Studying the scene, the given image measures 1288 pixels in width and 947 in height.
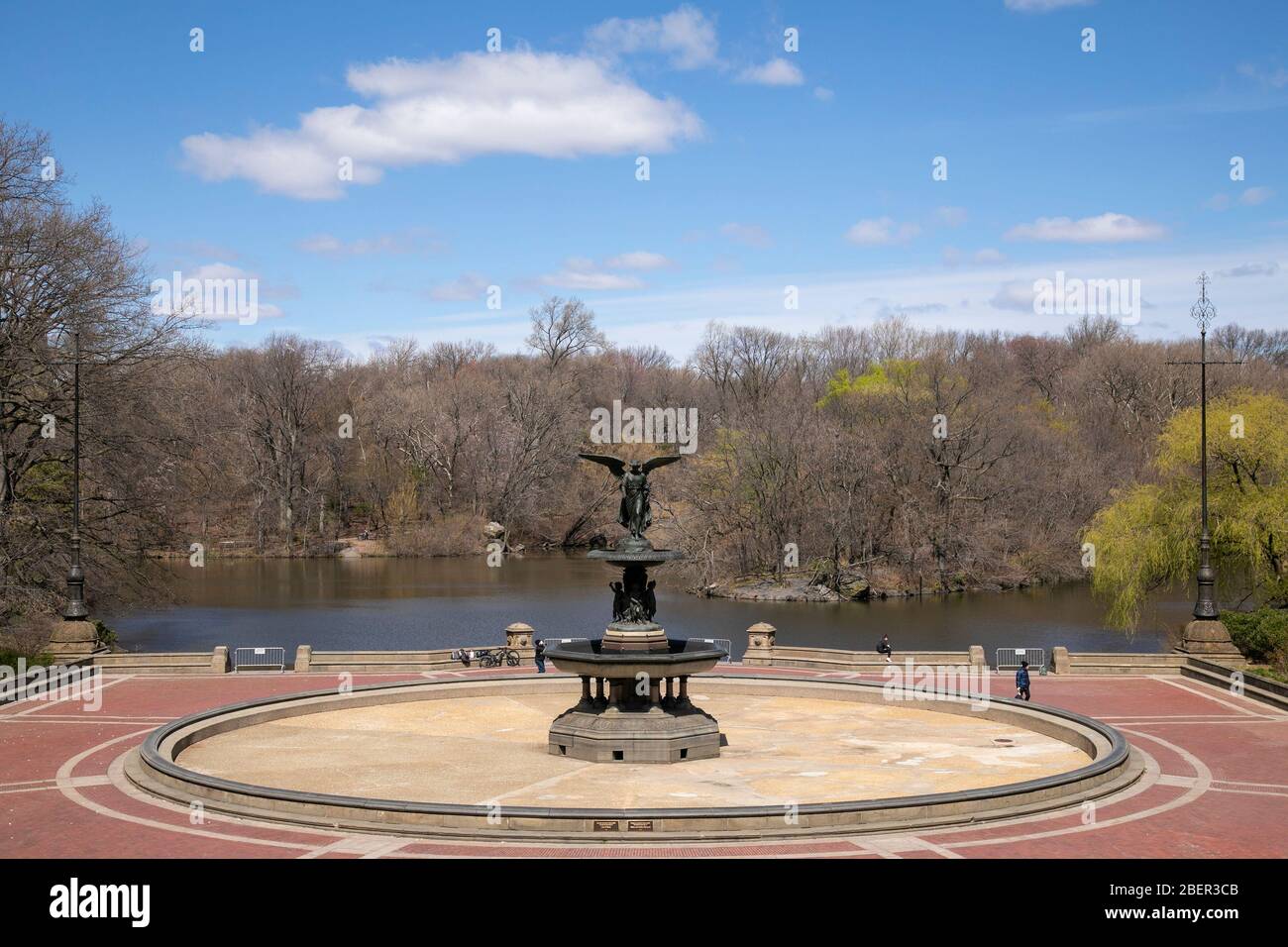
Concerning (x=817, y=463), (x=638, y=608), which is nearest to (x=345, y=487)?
(x=817, y=463)

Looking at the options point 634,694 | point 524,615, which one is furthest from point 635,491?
point 524,615

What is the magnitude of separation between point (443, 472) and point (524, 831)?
89771 millimetres

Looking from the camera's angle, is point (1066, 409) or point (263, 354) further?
point (263, 354)

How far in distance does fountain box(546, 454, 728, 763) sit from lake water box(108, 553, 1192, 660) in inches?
916

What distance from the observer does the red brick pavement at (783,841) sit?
1945 centimetres

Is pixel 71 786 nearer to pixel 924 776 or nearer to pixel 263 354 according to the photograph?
pixel 924 776

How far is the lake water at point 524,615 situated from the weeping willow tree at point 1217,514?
10.3ft

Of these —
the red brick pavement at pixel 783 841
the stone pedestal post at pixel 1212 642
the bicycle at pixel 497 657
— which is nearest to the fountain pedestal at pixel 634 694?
the red brick pavement at pixel 783 841

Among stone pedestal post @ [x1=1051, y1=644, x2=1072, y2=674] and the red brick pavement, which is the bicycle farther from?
stone pedestal post @ [x1=1051, y1=644, x2=1072, y2=674]

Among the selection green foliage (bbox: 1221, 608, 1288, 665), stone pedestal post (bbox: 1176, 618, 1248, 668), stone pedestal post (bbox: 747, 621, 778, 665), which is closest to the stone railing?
stone pedestal post (bbox: 747, 621, 778, 665)

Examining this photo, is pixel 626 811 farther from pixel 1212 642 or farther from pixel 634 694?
pixel 1212 642

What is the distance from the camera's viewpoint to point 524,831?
20.2 meters
